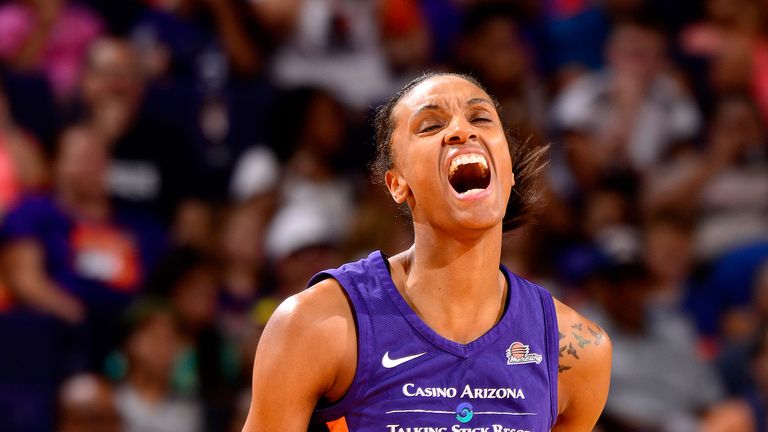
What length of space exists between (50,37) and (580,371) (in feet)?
16.4

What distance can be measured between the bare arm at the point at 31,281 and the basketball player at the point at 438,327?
3.27 metres

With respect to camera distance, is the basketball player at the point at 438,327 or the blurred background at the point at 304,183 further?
the blurred background at the point at 304,183

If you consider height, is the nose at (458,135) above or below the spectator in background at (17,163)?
below

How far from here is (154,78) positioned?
22.8 feet

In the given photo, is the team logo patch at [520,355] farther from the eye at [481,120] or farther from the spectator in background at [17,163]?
the spectator in background at [17,163]

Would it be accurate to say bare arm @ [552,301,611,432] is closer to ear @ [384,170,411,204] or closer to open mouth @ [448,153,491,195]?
open mouth @ [448,153,491,195]

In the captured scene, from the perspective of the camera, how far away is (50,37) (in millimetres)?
7098

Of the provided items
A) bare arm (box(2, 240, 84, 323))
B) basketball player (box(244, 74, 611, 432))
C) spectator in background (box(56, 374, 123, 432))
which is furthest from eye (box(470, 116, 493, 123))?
bare arm (box(2, 240, 84, 323))

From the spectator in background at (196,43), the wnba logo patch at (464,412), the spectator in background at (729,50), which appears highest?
the spectator in background at (196,43)

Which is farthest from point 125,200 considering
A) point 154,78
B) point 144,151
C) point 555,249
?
point 555,249

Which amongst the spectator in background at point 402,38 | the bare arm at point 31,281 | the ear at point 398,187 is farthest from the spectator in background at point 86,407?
the ear at point 398,187

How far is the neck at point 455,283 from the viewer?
287 centimetres

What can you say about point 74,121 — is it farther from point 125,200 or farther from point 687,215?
point 687,215

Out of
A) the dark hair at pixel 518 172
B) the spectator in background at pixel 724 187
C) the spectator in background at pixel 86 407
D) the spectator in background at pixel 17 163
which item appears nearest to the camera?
the dark hair at pixel 518 172
